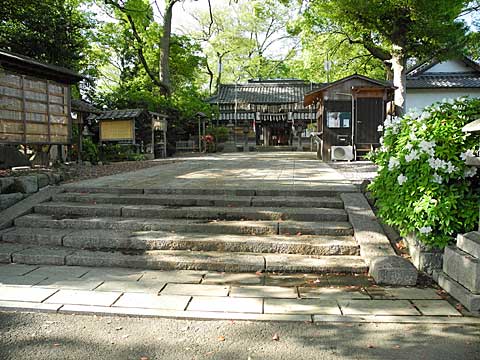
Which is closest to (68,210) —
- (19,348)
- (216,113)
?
(19,348)

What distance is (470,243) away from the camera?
3758 millimetres

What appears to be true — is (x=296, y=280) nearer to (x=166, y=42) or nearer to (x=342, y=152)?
(x=342, y=152)

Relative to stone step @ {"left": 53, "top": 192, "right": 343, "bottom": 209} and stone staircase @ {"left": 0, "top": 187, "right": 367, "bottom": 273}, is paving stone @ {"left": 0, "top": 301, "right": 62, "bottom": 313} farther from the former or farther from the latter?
stone step @ {"left": 53, "top": 192, "right": 343, "bottom": 209}

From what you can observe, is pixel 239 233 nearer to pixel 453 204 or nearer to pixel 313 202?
pixel 313 202

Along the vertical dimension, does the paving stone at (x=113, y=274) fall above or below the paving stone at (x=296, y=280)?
above

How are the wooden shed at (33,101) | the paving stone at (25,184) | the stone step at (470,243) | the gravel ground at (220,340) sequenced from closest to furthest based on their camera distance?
the gravel ground at (220,340) < the stone step at (470,243) < the paving stone at (25,184) < the wooden shed at (33,101)

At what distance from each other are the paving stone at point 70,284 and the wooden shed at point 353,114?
11145mm

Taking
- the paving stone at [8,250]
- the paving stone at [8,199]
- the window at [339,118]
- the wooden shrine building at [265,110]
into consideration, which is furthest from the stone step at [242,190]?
the wooden shrine building at [265,110]

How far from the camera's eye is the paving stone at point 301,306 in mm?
3412

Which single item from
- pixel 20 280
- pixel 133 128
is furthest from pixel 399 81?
pixel 20 280

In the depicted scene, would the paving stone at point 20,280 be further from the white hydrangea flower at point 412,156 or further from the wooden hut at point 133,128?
the wooden hut at point 133,128

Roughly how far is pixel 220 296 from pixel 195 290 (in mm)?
302

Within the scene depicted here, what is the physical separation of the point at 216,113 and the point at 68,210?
72.4ft

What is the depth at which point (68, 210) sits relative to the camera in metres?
6.06
